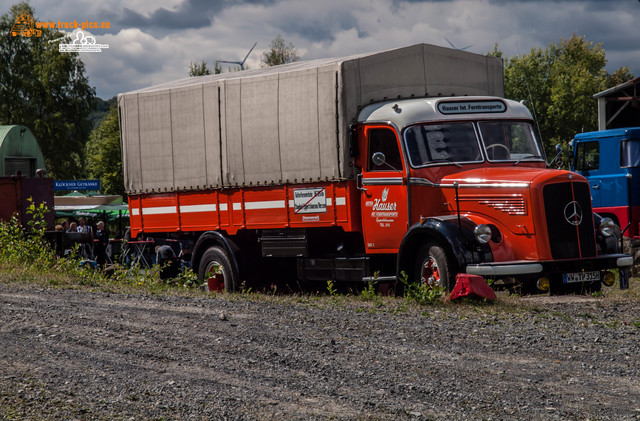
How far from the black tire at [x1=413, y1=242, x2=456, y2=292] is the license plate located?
148cm

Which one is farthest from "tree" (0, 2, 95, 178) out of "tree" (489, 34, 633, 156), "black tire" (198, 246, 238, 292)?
"black tire" (198, 246, 238, 292)

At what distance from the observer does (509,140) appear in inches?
514

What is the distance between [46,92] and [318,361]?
55.4 meters

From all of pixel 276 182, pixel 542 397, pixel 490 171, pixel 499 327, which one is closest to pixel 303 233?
pixel 276 182

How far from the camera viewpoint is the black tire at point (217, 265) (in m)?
14.8

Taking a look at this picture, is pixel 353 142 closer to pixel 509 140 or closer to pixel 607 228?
pixel 509 140

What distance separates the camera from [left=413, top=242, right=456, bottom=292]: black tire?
1131cm

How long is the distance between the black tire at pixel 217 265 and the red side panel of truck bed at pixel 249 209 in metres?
0.40

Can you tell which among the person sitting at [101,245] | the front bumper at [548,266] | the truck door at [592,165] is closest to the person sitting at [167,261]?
the front bumper at [548,266]

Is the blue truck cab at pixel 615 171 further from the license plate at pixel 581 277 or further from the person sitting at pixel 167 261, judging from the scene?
the person sitting at pixel 167 261

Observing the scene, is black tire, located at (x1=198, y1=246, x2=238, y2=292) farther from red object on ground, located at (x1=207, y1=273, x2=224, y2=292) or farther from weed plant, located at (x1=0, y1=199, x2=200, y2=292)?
weed plant, located at (x1=0, y1=199, x2=200, y2=292)

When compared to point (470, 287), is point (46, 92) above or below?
above

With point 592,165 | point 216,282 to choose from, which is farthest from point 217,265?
point 592,165

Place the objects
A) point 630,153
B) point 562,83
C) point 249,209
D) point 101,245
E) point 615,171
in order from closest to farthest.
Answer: point 249,209 < point 630,153 < point 615,171 < point 101,245 < point 562,83
